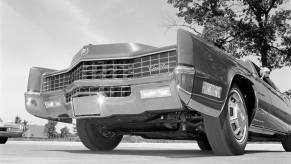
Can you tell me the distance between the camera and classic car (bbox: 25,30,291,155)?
14.0 feet

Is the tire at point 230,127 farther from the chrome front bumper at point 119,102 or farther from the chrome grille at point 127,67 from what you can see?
the chrome grille at point 127,67

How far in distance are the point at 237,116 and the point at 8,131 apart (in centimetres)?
919

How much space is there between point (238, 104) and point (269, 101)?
1.17m

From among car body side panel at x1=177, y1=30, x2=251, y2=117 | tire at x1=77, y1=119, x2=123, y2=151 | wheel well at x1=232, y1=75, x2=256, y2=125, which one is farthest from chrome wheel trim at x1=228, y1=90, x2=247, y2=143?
tire at x1=77, y1=119, x2=123, y2=151

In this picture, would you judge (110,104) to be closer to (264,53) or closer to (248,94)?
(248,94)

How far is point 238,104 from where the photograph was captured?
16.4ft

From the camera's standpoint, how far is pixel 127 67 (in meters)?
4.80

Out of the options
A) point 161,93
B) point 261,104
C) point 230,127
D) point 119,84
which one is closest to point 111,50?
point 119,84

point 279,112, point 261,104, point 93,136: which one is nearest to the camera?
point 261,104

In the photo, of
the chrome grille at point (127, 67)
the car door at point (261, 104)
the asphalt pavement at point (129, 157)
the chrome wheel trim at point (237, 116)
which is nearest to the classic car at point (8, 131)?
the asphalt pavement at point (129, 157)

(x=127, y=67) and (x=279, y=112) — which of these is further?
(x=279, y=112)

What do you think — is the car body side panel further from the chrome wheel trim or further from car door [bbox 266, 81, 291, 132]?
car door [bbox 266, 81, 291, 132]

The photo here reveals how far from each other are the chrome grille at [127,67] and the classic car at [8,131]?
786 centimetres

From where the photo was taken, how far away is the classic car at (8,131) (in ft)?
40.2
